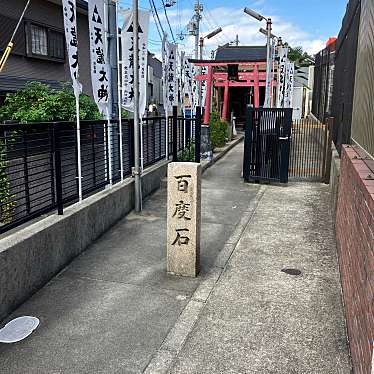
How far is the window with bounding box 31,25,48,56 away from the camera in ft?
52.0

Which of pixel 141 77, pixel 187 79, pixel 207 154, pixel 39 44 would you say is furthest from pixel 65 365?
pixel 39 44

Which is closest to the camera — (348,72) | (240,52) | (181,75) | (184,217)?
(184,217)

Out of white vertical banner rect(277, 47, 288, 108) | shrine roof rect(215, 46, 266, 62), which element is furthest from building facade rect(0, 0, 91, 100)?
shrine roof rect(215, 46, 266, 62)

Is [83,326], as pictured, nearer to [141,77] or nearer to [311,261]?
[311,261]

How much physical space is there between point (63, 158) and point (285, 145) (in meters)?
5.52

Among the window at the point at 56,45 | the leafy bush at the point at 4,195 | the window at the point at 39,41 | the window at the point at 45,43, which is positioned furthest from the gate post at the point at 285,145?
the window at the point at 56,45

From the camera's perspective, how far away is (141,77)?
27.9 ft

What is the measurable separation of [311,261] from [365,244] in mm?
2747

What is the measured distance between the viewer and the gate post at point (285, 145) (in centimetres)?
1010

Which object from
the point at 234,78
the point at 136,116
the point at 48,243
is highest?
the point at 234,78

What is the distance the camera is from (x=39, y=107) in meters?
12.3

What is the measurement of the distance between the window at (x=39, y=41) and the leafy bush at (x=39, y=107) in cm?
341

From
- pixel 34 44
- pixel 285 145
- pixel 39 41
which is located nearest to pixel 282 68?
pixel 285 145

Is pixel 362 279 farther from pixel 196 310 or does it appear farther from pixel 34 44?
pixel 34 44
